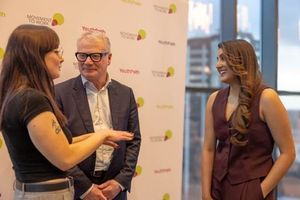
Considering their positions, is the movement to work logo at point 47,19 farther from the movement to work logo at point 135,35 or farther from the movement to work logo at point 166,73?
the movement to work logo at point 166,73

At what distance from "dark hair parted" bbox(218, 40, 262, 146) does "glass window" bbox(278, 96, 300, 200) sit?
2.59 meters

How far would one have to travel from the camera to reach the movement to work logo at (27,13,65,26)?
225 centimetres

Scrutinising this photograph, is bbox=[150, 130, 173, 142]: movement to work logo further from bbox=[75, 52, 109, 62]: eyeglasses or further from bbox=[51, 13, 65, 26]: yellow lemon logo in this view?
bbox=[51, 13, 65, 26]: yellow lemon logo

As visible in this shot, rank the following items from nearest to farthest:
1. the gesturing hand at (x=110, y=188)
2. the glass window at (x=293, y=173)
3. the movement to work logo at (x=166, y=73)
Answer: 1. the gesturing hand at (x=110, y=188)
2. the movement to work logo at (x=166, y=73)
3. the glass window at (x=293, y=173)

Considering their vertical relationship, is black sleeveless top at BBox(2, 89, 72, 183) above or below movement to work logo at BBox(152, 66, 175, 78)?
below

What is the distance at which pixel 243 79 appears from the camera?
2.06 m

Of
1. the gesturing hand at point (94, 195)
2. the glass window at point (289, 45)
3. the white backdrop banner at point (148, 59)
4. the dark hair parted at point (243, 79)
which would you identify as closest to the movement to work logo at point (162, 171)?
the white backdrop banner at point (148, 59)

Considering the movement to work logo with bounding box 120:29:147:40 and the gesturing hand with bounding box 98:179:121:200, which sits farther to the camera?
the movement to work logo with bounding box 120:29:147:40

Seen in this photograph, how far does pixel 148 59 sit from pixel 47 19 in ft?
2.83

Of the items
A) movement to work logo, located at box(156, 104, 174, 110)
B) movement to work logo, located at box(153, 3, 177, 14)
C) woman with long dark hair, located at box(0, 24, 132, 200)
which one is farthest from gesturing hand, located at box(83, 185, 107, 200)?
movement to work logo, located at box(153, 3, 177, 14)

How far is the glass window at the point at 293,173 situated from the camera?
14.9 ft

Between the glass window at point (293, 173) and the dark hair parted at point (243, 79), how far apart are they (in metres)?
2.59

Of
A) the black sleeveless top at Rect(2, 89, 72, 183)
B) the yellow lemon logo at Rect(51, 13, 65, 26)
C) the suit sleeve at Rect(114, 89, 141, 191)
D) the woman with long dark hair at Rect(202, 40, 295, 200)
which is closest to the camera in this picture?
the black sleeveless top at Rect(2, 89, 72, 183)

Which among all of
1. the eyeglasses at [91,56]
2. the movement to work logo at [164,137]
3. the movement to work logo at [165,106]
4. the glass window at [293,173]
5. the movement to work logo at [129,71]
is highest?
the eyeglasses at [91,56]
